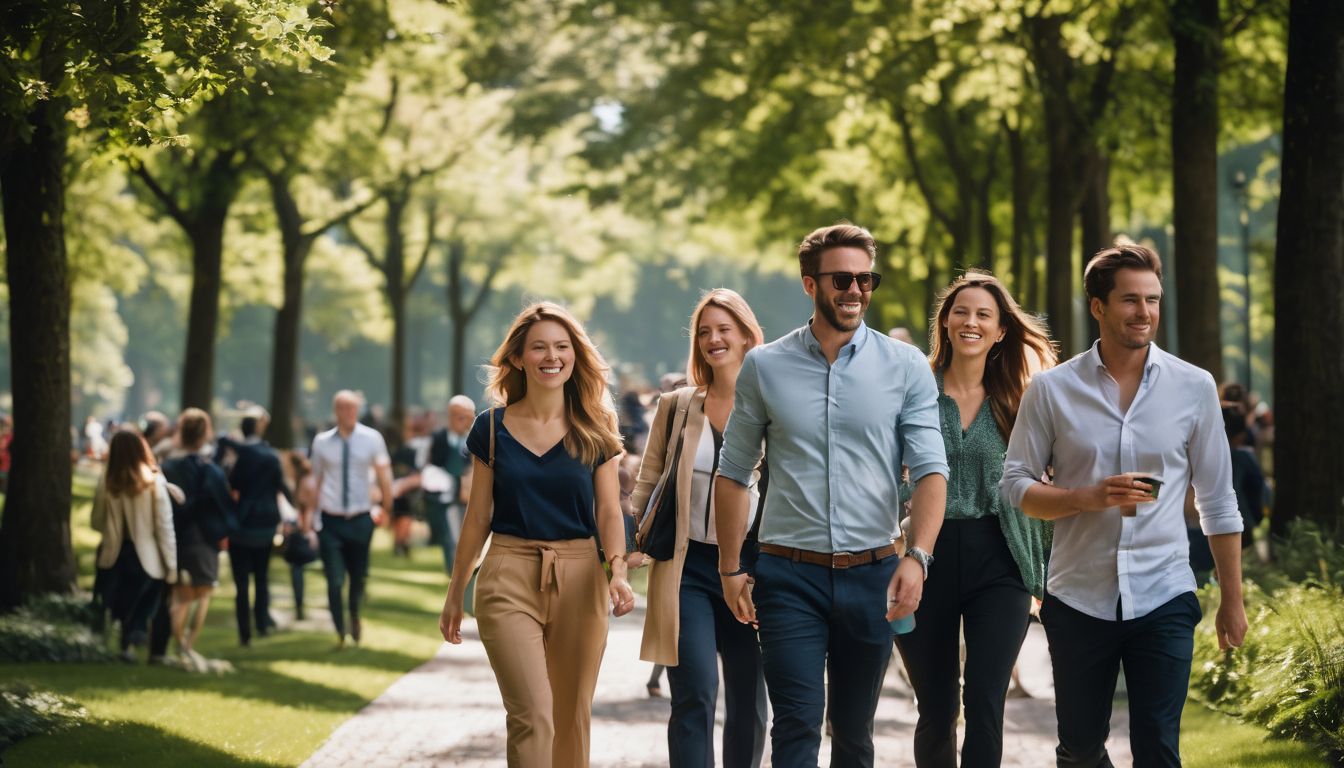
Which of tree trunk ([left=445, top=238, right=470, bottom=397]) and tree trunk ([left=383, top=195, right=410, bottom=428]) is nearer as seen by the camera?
tree trunk ([left=383, top=195, right=410, bottom=428])

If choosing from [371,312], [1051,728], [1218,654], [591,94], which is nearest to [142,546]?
[1051,728]

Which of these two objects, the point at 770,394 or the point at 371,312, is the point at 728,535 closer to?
the point at 770,394

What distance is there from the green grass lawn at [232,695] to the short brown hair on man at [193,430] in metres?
1.71

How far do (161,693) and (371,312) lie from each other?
39865 mm

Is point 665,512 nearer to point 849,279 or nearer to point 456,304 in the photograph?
point 849,279

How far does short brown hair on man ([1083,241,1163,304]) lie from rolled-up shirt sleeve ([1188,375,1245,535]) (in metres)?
0.41

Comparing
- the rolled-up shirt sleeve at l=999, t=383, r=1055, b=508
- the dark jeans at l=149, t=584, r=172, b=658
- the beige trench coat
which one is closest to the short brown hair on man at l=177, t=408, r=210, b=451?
the dark jeans at l=149, t=584, r=172, b=658

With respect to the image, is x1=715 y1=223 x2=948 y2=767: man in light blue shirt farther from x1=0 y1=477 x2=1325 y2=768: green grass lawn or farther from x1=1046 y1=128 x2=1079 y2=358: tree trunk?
x1=1046 y1=128 x2=1079 y2=358: tree trunk

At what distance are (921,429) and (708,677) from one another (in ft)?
6.01

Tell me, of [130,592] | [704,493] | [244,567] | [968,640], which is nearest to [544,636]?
[704,493]

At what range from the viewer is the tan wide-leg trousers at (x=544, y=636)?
6.67 metres

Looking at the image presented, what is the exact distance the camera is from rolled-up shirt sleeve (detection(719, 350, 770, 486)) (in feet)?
19.8

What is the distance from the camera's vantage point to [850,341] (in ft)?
19.5

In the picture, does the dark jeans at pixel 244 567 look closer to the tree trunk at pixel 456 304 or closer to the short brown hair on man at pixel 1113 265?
the short brown hair on man at pixel 1113 265
